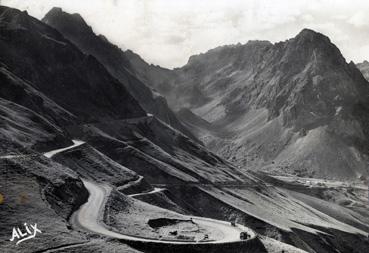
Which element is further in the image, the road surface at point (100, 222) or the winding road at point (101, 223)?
the road surface at point (100, 222)

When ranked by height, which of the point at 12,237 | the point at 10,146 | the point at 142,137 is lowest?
the point at 12,237

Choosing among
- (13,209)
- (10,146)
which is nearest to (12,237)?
(13,209)

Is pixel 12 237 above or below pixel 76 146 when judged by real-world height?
below

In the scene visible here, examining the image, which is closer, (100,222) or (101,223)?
(101,223)

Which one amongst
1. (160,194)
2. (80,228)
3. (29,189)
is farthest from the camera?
(160,194)

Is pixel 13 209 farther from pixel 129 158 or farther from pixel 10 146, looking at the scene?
pixel 129 158

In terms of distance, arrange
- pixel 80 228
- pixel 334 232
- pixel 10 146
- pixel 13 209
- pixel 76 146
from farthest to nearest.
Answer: pixel 334 232 < pixel 76 146 < pixel 10 146 < pixel 80 228 < pixel 13 209

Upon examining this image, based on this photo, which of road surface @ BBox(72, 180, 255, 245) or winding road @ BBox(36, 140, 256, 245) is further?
road surface @ BBox(72, 180, 255, 245)

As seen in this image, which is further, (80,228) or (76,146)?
(76,146)
